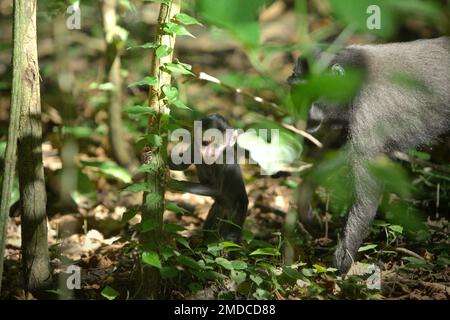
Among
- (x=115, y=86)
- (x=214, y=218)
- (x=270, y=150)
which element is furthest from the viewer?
(x=115, y=86)

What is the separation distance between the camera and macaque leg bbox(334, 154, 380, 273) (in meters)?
4.05

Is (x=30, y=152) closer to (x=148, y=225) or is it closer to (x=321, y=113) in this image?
(x=148, y=225)

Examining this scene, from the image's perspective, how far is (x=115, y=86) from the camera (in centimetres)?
575

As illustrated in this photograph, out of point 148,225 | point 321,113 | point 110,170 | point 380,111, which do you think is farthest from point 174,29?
point 110,170

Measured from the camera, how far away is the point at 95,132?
7191mm

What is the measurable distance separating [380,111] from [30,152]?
2583mm

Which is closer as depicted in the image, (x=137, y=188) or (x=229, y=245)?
(x=137, y=188)

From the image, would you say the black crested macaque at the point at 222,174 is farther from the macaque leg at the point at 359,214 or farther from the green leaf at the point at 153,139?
the green leaf at the point at 153,139

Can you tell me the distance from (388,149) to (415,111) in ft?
1.44

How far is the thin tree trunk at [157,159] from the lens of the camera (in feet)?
10.3

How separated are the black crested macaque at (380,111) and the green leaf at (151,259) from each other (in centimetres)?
150

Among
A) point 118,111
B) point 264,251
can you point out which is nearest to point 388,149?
point 264,251

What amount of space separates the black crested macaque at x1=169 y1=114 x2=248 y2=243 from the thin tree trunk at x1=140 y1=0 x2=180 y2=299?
2.40 ft

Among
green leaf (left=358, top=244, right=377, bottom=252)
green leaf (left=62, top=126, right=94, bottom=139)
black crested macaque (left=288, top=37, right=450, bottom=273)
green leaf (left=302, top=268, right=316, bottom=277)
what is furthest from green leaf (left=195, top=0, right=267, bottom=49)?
green leaf (left=62, top=126, right=94, bottom=139)
